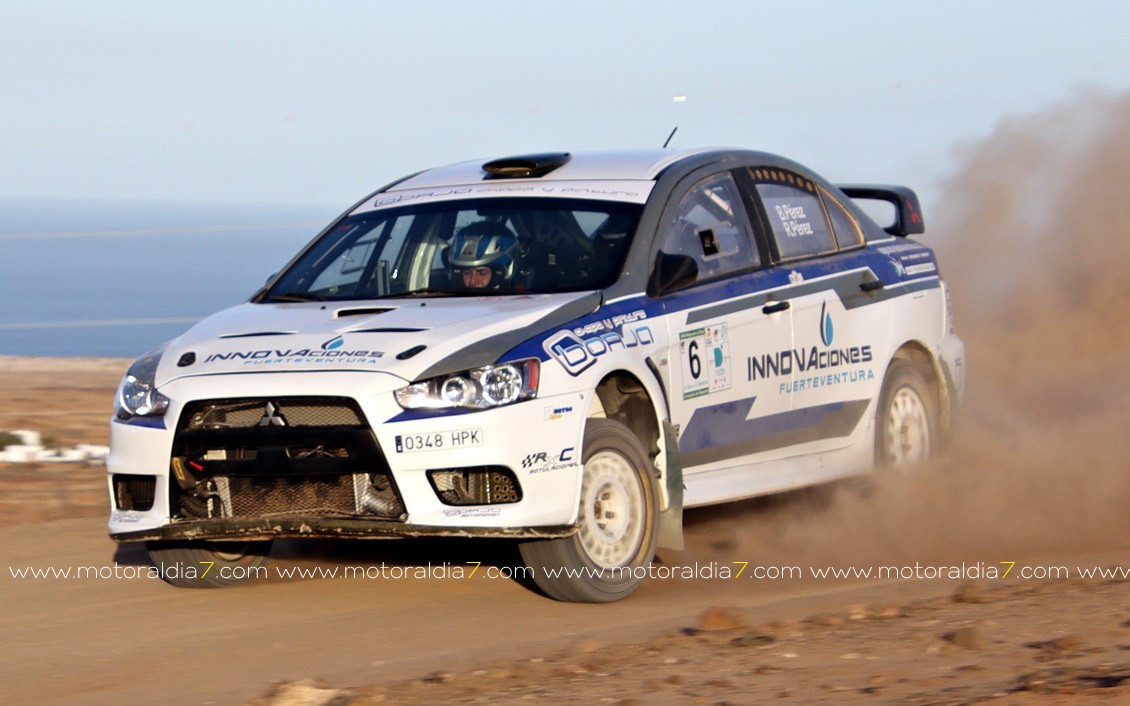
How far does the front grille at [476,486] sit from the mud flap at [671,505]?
0.87m

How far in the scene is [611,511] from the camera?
6.55 metres

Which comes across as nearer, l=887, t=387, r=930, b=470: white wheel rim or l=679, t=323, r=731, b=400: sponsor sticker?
l=679, t=323, r=731, b=400: sponsor sticker

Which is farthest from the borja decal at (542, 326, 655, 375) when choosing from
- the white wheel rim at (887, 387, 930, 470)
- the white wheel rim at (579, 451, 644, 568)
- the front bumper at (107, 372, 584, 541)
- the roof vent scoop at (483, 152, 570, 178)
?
the white wheel rim at (887, 387, 930, 470)

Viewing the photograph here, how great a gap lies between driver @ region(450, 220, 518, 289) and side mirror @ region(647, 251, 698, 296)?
599mm

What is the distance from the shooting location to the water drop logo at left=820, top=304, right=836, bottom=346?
26.0 ft

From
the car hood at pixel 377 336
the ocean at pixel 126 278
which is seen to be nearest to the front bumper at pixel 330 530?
the car hood at pixel 377 336

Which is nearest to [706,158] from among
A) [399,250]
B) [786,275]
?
[786,275]

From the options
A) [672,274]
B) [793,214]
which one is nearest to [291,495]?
[672,274]

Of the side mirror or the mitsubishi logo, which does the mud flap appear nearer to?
the side mirror

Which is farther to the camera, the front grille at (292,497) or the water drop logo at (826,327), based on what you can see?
the water drop logo at (826,327)

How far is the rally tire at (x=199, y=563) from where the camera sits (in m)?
6.98

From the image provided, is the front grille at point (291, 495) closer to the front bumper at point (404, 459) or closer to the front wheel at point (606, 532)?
the front bumper at point (404, 459)

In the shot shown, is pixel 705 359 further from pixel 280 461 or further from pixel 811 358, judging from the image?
pixel 280 461

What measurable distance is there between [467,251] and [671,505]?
4.77ft
